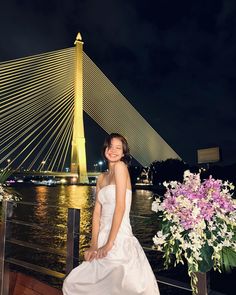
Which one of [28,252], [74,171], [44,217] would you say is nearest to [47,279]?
[28,252]

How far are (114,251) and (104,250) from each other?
0.22 ft

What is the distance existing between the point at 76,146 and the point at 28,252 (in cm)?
2781

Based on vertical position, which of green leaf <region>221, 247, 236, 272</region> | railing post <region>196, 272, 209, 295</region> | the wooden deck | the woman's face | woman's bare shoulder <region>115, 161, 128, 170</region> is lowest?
the wooden deck

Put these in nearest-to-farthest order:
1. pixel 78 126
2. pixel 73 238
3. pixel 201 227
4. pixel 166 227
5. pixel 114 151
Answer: pixel 201 227
pixel 166 227
pixel 114 151
pixel 73 238
pixel 78 126

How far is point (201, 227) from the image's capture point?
1940mm

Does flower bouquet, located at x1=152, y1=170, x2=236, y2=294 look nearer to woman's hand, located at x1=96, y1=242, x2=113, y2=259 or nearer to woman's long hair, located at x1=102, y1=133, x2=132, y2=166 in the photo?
woman's hand, located at x1=96, y1=242, x2=113, y2=259

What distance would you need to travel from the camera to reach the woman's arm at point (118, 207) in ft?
7.37

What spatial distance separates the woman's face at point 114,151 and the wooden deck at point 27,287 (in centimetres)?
158

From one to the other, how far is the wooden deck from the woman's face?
62.2 inches

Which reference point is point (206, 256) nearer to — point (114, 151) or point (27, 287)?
point (114, 151)

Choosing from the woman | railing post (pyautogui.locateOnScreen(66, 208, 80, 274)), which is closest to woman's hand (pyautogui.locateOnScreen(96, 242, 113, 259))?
the woman

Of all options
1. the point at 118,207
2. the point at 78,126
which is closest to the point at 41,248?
the point at 118,207

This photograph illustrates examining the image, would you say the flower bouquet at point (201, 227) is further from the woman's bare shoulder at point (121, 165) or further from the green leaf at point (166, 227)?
the woman's bare shoulder at point (121, 165)

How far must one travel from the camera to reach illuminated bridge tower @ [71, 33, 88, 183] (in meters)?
32.0
